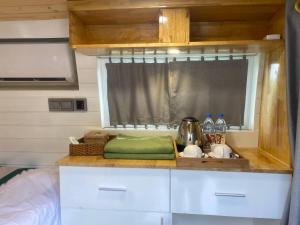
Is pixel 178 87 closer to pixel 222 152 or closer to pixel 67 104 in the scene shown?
pixel 222 152

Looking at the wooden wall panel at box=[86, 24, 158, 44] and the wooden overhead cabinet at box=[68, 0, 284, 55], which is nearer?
the wooden overhead cabinet at box=[68, 0, 284, 55]

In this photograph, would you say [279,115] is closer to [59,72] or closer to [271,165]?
[271,165]

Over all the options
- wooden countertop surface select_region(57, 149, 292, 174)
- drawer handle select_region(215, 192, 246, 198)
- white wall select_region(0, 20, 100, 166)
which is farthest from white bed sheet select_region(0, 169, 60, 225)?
drawer handle select_region(215, 192, 246, 198)

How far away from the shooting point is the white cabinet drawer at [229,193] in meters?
1.31

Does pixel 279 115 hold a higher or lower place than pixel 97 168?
higher

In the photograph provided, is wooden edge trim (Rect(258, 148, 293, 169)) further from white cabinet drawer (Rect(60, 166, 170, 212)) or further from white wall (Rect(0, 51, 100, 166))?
white wall (Rect(0, 51, 100, 166))

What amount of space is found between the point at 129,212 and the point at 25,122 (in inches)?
46.2

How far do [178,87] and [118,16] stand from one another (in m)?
0.64

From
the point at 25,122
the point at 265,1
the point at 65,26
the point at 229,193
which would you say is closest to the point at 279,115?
the point at 229,193

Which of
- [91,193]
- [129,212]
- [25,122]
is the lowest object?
[129,212]

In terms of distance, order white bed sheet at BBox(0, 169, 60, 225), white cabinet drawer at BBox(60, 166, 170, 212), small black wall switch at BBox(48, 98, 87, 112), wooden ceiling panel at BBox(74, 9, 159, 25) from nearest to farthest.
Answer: white bed sheet at BBox(0, 169, 60, 225)
white cabinet drawer at BBox(60, 166, 170, 212)
wooden ceiling panel at BBox(74, 9, 159, 25)
small black wall switch at BBox(48, 98, 87, 112)

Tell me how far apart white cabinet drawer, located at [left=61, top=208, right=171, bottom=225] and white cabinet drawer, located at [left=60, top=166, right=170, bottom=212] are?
0.03 m

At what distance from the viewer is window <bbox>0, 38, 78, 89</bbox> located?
5.93ft

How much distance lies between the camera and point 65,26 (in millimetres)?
1742
